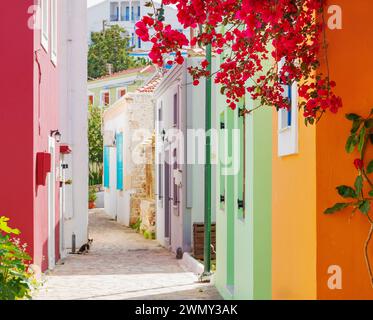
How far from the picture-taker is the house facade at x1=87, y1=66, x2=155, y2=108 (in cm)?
5128

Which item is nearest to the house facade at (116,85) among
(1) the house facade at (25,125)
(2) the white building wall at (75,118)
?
(2) the white building wall at (75,118)

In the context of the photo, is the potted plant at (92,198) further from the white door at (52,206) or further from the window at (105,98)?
Answer: the white door at (52,206)

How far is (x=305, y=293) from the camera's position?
20.3 ft

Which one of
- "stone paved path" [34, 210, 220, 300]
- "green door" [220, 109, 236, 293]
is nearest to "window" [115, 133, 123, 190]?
"stone paved path" [34, 210, 220, 300]

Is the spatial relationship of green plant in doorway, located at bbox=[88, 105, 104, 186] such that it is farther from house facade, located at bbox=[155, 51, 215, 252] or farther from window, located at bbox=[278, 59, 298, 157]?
window, located at bbox=[278, 59, 298, 157]

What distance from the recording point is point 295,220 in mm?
6547

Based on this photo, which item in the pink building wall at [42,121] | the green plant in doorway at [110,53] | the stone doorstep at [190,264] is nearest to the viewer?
the pink building wall at [42,121]

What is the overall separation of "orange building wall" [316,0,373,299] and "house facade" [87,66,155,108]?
44.6 metres

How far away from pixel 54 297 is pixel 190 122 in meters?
8.84

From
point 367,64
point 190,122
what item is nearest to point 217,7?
point 367,64

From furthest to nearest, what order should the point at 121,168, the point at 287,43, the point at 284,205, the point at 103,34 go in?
the point at 103,34 → the point at 121,168 → the point at 284,205 → the point at 287,43

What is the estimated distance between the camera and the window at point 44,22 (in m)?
15.0

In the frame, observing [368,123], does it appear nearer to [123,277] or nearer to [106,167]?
[123,277]

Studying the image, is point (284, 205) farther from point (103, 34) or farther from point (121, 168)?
point (103, 34)
